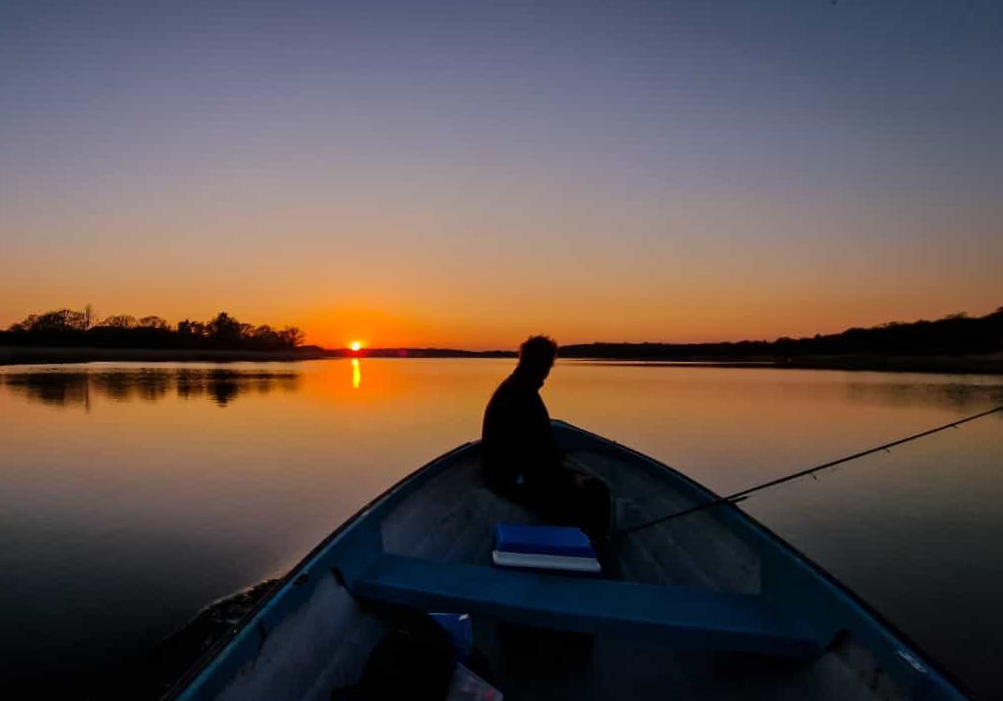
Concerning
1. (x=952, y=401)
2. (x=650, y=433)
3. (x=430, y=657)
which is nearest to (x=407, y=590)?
(x=430, y=657)

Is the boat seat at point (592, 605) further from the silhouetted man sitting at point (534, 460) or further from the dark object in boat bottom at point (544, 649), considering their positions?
the silhouetted man sitting at point (534, 460)

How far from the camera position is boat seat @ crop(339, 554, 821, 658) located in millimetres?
2660

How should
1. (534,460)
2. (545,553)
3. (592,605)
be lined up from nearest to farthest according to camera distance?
(592,605) < (545,553) < (534,460)

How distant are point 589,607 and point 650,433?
→ 56.1 feet

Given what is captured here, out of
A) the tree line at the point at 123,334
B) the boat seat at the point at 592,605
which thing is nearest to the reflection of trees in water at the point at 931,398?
the boat seat at the point at 592,605

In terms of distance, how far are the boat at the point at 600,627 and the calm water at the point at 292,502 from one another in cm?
266

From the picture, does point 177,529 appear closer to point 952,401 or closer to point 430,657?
point 430,657

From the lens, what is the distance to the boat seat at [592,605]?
266 centimetres

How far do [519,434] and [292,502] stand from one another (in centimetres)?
699

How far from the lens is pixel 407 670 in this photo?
7.13 ft

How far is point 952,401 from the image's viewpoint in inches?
1143

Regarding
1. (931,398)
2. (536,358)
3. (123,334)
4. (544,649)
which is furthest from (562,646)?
(123,334)

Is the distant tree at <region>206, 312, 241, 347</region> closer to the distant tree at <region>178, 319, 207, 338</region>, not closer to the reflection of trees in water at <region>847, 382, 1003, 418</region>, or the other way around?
the distant tree at <region>178, 319, 207, 338</region>

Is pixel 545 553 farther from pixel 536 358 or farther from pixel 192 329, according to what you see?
pixel 192 329
